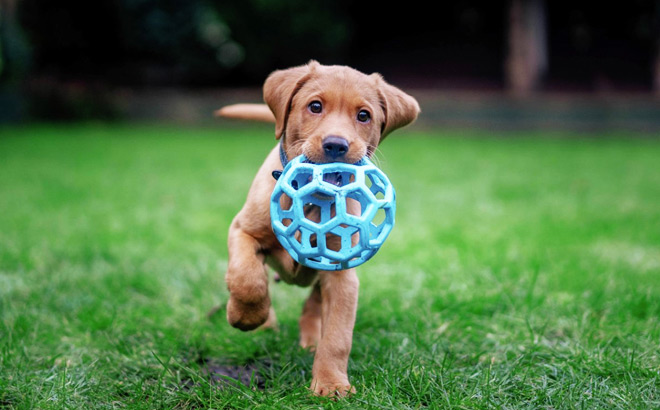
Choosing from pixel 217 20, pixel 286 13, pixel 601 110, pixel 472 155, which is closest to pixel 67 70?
pixel 217 20

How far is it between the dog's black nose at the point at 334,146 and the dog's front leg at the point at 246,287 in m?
0.54

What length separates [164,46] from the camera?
52.2ft

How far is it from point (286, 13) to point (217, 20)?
7.15 ft

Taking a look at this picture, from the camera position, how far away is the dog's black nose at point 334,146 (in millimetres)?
2588

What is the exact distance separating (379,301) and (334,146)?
1453 mm

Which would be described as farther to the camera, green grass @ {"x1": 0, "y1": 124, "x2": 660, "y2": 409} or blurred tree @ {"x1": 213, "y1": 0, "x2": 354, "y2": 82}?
blurred tree @ {"x1": 213, "y1": 0, "x2": 354, "y2": 82}

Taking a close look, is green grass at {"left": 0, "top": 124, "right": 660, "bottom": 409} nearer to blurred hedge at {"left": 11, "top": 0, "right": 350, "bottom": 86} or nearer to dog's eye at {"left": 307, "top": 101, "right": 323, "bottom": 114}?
dog's eye at {"left": 307, "top": 101, "right": 323, "bottom": 114}

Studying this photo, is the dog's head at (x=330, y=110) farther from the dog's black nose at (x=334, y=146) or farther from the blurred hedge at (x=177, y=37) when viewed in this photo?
the blurred hedge at (x=177, y=37)

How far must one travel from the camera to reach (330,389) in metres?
2.57

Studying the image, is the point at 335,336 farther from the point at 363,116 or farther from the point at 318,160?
Answer: the point at 363,116

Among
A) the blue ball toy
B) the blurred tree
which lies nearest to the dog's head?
the blue ball toy

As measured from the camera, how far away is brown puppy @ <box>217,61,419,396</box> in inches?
104

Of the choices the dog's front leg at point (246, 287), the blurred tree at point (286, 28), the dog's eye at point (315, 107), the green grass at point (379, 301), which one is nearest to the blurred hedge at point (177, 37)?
the blurred tree at point (286, 28)

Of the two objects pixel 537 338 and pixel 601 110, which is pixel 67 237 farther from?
pixel 601 110
